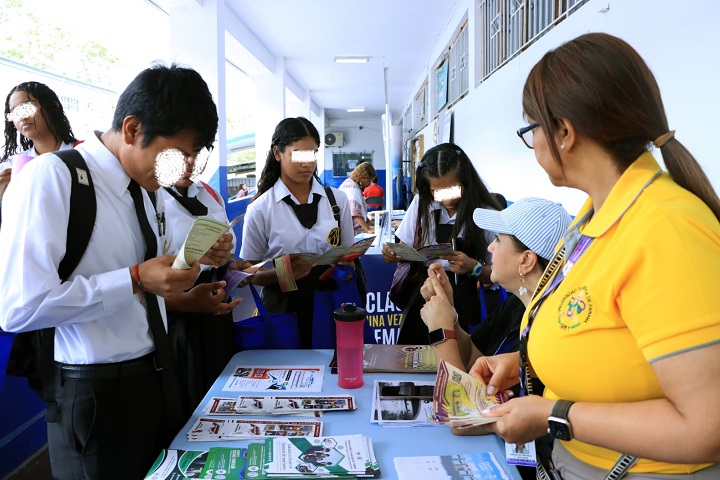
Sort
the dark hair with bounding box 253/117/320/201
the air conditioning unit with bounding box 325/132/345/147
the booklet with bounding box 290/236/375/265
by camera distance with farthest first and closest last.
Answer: the air conditioning unit with bounding box 325/132/345/147 → the dark hair with bounding box 253/117/320/201 → the booklet with bounding box 290/236/375/265

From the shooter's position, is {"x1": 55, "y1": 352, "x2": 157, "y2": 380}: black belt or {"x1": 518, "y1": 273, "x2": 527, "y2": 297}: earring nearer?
{"x1": 55, "y1": 352, "x2": 157, "y2": 380}: black belt

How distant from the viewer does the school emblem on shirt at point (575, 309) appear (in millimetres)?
827

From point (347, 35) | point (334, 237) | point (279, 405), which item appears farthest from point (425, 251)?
point (347, 35)

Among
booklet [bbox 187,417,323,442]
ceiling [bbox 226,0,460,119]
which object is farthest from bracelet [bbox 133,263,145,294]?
ceiling [bbox 226,0,460,119]

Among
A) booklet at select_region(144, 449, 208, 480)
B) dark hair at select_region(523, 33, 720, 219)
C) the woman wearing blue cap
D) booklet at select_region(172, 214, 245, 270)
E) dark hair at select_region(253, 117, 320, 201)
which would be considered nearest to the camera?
dark hair at select_region(523, 33, 720, 219)

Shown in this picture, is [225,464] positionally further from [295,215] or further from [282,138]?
[282,138]

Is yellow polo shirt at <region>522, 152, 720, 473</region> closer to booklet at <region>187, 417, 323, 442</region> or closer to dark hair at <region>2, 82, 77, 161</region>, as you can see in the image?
booklet at <region>187, 417, 323, 442</region>

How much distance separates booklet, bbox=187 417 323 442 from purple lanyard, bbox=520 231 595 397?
51 centimetres

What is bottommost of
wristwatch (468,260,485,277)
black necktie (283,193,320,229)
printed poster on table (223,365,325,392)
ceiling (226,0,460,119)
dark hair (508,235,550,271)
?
printed poster on table (223,365,325,392)

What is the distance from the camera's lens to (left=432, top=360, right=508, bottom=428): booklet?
42.1 inches

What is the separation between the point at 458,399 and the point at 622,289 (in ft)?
1.69

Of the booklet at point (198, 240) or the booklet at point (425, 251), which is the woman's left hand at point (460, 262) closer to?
the booklet at point (425, 251)

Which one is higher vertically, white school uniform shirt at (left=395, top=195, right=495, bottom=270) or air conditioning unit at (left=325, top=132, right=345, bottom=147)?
air conditioning unit at (left=325, top=132, right=345, bottom=147)

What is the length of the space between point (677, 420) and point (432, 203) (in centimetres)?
192
